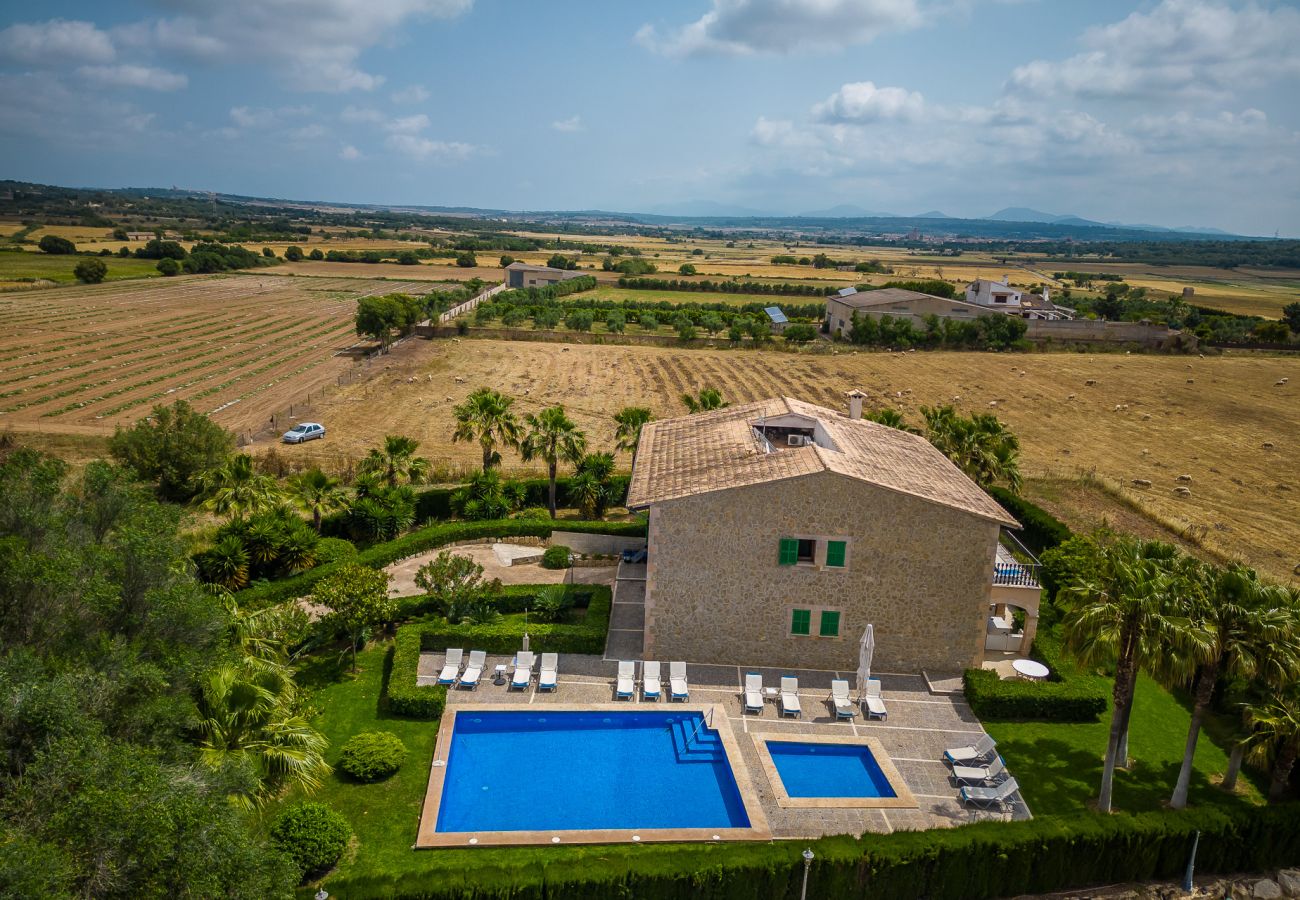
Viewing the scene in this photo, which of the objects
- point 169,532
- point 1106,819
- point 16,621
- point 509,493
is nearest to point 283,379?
point 509,493

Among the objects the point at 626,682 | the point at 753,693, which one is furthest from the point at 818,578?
the point at 626,682

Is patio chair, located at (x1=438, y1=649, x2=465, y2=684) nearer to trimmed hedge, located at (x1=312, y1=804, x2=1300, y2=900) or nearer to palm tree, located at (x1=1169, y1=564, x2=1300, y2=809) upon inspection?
trimmed hedge, located at (x1=312, y1=804, x2=1300, y2=900)

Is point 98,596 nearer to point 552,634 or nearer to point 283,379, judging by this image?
point 552,634

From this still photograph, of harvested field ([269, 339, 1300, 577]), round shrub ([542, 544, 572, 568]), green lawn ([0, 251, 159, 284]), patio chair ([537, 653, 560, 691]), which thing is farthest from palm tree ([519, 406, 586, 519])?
green lawn ([0, 251, 159, 284])

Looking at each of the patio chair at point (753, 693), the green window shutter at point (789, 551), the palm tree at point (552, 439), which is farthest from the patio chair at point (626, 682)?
the palm tree at point (552, 439)

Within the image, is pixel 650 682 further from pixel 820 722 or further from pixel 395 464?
pixel 395 464

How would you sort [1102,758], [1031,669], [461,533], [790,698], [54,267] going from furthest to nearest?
1. [54,267]
2. [461,533]
3. [1031,669]
4. [790,698]
5. [1102,758]

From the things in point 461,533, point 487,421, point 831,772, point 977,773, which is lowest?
point 831,772

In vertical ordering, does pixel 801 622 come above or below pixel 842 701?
above
